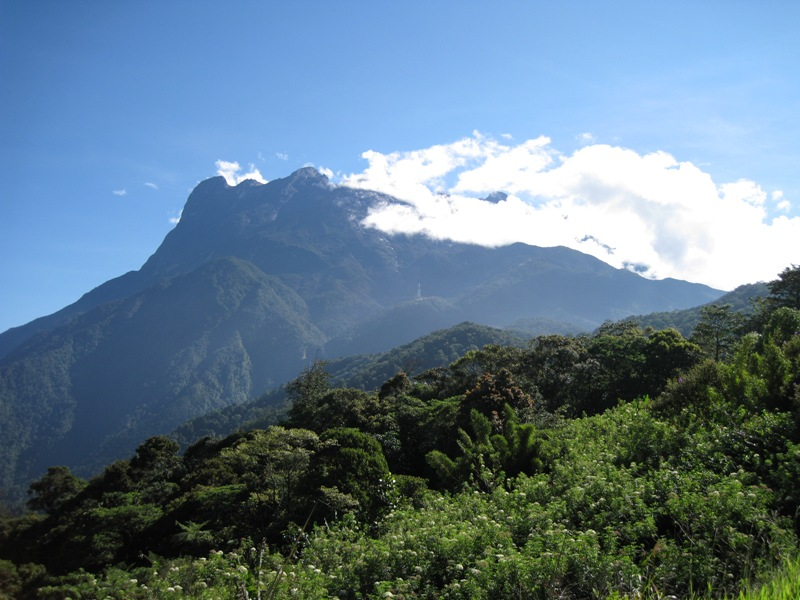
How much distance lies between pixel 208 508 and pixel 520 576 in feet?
44.4

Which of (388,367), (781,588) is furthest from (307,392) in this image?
(388,367)

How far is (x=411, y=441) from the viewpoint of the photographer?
19.0 m

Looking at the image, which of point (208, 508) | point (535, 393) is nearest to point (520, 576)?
point (208, 508)

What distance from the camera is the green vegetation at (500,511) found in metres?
4.62

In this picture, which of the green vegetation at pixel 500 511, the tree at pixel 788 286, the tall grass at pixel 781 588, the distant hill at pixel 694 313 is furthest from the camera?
the distant hill at pixel 694 313

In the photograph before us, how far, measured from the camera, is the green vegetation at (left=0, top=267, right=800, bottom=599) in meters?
4.62

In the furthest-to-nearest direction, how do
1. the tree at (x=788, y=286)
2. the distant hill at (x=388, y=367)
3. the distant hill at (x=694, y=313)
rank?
the distant hill at (x=388, y=367) < the distant hill at (x=694, y=313) < the tree at (x=788, y=286)

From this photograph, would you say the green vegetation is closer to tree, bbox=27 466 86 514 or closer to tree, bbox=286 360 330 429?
tree, bbox=286 360 330 429

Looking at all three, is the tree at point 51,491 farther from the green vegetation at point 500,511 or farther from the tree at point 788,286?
the tree at point 788,286

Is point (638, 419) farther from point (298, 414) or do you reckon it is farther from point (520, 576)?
point (298, 414)

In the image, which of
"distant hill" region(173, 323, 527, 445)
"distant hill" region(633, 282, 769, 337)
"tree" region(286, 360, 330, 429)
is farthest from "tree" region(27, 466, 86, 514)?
"distant hill" region(633, 282, 769, 337)

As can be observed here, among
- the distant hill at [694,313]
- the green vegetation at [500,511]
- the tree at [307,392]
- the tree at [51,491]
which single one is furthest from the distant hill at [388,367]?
the green vegetation at [500,511]

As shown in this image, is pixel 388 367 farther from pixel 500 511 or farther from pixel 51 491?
pixel 500 511

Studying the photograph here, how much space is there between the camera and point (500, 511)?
23.3 ft
